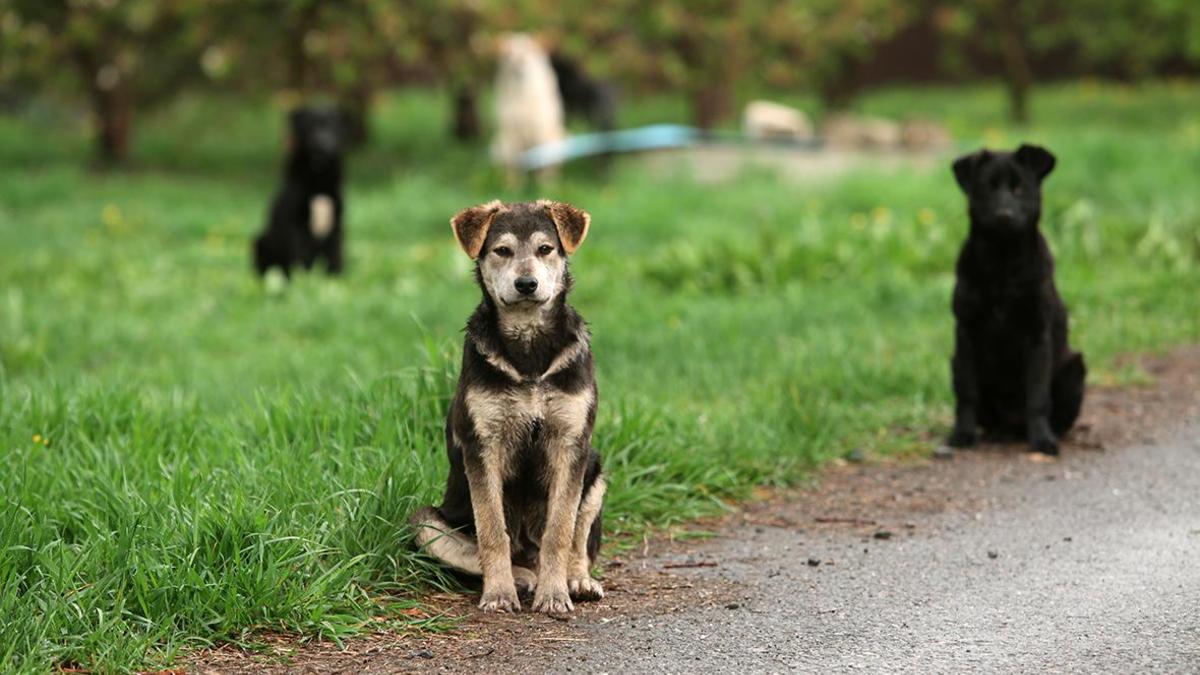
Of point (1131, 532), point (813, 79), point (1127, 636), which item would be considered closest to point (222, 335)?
point (1131, 532)

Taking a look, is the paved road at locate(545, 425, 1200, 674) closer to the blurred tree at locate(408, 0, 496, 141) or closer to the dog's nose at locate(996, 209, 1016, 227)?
the dog's nose at locate(996, 209, 1016, 227)

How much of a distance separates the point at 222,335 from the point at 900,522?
18.2ft

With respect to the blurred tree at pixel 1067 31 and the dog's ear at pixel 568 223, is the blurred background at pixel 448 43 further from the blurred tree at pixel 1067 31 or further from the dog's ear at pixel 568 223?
the dog's ear at pixel 568 223

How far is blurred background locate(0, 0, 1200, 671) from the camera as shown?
497 cm

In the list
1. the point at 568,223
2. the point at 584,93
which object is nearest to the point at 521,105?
the point at 584,93

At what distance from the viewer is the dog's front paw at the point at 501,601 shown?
477cm

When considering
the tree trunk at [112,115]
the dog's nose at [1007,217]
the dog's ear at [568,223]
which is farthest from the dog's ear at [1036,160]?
the tree trunk at [112,115]

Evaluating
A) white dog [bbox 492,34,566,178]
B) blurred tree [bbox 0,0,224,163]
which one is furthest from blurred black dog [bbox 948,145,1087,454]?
blurred tree [bbox 0,0,224,163]

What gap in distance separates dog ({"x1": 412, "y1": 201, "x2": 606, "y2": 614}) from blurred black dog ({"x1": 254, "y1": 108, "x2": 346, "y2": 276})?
7.71 m

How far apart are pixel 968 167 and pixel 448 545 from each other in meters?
3.18

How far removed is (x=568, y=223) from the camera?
4.88 meters

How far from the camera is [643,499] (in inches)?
235

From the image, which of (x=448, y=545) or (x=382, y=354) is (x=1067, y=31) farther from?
(x=448, y=545)

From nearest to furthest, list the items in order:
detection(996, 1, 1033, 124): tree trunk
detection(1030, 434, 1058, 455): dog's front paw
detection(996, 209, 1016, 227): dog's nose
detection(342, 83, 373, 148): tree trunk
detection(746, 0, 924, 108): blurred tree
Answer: detection(996, 209, 1016, 227): dog's nose → detection(1030, 434, 1058, 455): dog's front paw → detection(746, 0, 924, 108): blurred tree → detection(342, 83, 373, 148): tree trunk → detection(996, 1, 1033, 124): tree trunk
